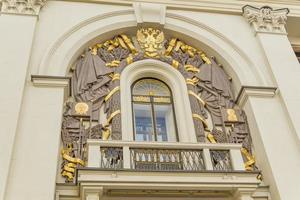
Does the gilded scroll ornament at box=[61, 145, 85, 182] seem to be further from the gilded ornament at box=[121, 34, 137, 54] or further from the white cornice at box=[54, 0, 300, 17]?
the white cornice at box=[54, 0, 300, 17]

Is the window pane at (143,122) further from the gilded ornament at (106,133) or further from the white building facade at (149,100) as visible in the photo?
the gilded ornament at (106,133)

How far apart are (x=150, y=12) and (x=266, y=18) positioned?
3.43 metres

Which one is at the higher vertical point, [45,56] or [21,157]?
[45,56]

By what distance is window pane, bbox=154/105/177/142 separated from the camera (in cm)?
888

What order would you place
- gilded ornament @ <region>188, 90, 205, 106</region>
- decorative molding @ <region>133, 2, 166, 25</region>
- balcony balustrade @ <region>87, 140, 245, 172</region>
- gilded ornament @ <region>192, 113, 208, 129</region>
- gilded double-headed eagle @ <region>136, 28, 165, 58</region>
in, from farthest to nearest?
decorative molding @ <region>133, 2, 166, 25</region>
gilded double-headed eagle @ <region>136, 28, 165, 58</region>
gilded ornament @ <region>188, 90, 205, 106</region>
gilded ornament @ <region>192, 113, 208, 129</region>
balcony balustrade @ <region>87, 140, 245, 172</region>

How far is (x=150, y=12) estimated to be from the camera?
10969 millimetres

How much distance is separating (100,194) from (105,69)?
372 cm

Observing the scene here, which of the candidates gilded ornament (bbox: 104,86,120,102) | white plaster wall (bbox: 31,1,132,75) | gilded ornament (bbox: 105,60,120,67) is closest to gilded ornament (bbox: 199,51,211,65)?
gilded ornament (bbox: 105,60,120,67)

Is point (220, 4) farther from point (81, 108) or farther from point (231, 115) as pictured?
point (81, 108)

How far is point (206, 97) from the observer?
31.6 feet

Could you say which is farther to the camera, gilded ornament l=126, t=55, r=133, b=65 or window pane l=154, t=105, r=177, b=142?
gilded ornament l=126, t=55, r=133, b=65

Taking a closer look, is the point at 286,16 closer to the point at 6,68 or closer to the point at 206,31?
the point at 206,31

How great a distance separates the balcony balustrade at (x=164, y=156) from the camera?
24.3 ft

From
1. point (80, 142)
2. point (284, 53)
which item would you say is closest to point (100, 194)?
point (80, 142)
